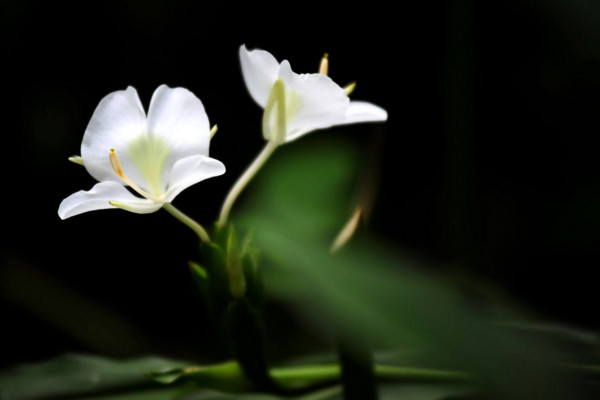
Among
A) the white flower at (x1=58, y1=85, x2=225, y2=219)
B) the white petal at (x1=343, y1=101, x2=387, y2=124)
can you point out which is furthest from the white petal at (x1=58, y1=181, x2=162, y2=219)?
the white petal at (x1=343, y1=101, x2=387, y2=124)

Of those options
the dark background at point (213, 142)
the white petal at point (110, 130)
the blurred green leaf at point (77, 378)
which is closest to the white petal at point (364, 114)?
the white petal at point (110, 130)

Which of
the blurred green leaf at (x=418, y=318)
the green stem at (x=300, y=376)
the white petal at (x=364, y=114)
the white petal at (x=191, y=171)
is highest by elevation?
the white petal at (x=364, y=114)

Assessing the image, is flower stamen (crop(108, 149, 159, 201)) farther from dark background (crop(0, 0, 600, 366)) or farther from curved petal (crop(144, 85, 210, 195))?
dark background (crop(0, 0, 600, 366))

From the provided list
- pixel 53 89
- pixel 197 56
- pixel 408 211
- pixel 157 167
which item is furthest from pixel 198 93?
pixel 157 167

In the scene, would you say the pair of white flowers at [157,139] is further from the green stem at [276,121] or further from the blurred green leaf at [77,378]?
the blurred green leaf at [77,378]

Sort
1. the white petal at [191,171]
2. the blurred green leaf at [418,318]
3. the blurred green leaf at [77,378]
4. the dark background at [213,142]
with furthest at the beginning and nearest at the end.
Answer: the dark background at [213,142] → the blurred green leaf at [77,378] → the white petal at [191,171] → the blurred green leaf at [418,318]

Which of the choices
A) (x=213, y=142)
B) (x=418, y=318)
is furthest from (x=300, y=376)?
(x=213, y=142)
